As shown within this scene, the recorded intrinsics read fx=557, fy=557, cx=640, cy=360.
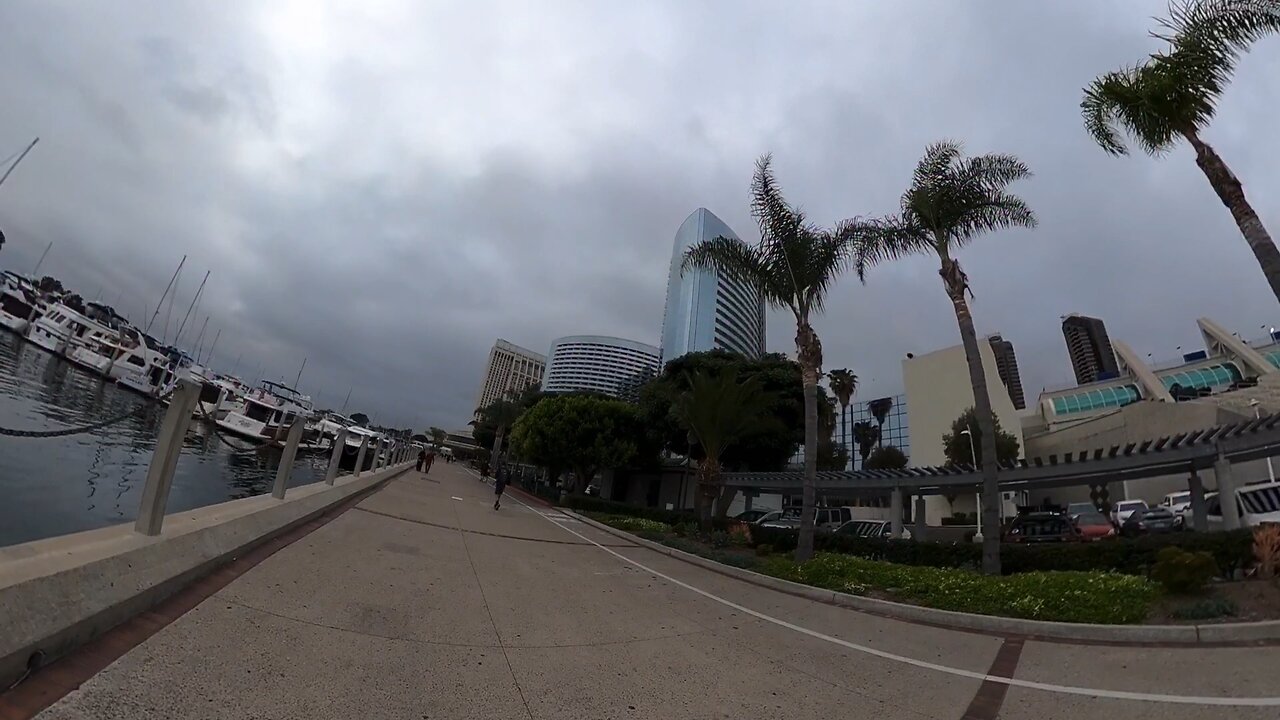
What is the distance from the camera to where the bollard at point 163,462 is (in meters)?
4.29

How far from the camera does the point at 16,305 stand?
50406 mm

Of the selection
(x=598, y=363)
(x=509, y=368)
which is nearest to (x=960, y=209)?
(x=598, y=363)

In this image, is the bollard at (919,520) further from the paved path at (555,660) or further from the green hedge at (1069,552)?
the paved path at (555,660)

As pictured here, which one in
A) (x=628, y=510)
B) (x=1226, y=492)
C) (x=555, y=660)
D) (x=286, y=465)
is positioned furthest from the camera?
(x=628, y=510)

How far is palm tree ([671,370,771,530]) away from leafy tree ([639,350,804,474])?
611cm

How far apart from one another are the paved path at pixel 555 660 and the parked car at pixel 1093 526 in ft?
47.6

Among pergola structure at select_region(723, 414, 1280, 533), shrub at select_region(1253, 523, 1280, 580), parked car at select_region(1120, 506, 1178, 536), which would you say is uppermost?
pergola structure at select_region(723, 414, 1280, 533)

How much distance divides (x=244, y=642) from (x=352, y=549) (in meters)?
4.01

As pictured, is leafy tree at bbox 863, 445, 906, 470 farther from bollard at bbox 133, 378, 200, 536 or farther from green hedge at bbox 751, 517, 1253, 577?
bollard at bbox 133, 378, 200, 536

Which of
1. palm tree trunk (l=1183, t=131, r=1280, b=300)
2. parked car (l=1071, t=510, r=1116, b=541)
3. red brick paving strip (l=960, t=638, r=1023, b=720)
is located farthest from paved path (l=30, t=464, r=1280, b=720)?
parked car (l=1071, t=510, r=1116, b=541)

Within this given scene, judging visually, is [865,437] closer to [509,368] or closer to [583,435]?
[583,435]

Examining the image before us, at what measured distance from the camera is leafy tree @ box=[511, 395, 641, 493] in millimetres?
31375

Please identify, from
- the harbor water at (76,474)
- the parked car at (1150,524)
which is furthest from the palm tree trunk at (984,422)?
the harbor water at (76,474)

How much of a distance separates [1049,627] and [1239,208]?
26.1 ft
